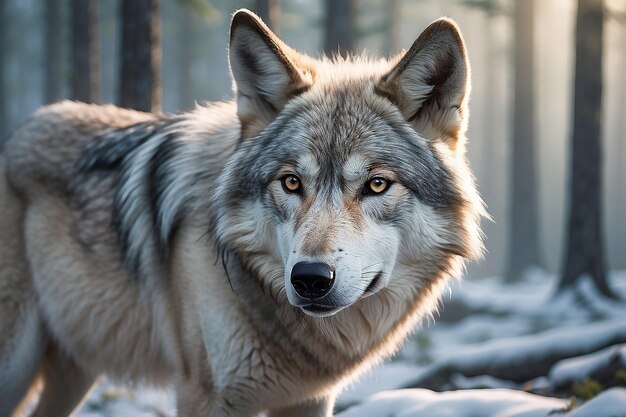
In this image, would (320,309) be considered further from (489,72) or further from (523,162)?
(489,72)

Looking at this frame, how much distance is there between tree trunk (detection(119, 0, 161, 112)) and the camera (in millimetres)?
8625

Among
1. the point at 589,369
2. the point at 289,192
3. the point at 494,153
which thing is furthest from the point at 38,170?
the point at 494,153

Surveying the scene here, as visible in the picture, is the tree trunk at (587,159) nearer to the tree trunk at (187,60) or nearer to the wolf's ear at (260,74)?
the wolf's ear at (260,74)

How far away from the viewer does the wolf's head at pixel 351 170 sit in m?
3.11

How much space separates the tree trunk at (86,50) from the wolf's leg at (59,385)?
12.7 metres

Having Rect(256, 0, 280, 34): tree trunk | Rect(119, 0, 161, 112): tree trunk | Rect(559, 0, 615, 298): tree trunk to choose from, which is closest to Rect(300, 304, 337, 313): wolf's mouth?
Rect(119, 0, 161, 112): tree trunk

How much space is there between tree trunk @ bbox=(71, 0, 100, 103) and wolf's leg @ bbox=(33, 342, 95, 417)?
41.6 feet

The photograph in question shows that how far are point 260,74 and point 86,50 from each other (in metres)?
14.2

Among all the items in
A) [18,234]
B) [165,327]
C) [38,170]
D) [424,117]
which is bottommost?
[165,327]

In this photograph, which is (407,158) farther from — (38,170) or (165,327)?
(38,170)

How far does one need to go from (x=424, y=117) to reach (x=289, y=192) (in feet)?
2.57

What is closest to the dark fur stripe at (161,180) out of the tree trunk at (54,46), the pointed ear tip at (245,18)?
the pointed ear tip at (245,18)

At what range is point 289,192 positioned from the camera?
3.25 m

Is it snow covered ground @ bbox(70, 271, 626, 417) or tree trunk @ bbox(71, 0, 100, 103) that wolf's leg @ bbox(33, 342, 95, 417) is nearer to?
snow covered ground @ bbox(70, 271, 626, 417)
